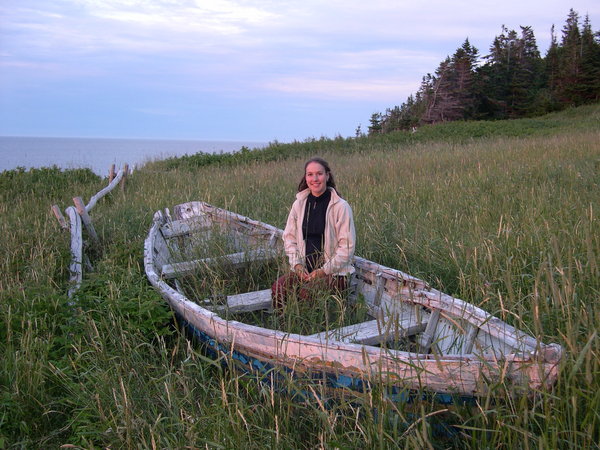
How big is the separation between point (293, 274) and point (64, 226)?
3.61 metres

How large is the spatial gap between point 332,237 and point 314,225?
218 millimetres

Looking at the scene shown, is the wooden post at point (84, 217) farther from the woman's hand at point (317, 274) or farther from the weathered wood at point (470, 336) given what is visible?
the weathered wood at point (470, 336)

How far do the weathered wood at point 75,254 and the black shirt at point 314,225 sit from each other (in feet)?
6.96

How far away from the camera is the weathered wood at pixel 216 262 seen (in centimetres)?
471

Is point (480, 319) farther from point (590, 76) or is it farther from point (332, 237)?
point (590, 76)

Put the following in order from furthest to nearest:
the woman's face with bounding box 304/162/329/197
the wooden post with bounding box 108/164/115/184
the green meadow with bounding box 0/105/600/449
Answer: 1. the wooden post with bounding box 108/164/115/184
2. the woman's face with bounding box 304/162/329/197
3. the green meadow with bounding box 0/105/600/449

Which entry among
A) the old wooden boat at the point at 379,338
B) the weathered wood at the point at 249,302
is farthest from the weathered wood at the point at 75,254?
the weathered wood at the point at 249,302

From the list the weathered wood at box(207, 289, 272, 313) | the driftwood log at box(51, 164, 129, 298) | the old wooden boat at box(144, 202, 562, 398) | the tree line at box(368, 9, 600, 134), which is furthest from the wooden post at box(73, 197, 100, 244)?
the tree line at box(368, 9, 600, 134)

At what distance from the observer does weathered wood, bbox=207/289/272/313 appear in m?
3.90

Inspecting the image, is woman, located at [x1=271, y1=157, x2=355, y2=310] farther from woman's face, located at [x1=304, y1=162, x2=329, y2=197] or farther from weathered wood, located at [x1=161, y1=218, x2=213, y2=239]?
weathered wood, located at [x1=161, y1=218, x2=213, y2=239]

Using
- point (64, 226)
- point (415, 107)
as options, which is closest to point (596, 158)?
point (64, 226)

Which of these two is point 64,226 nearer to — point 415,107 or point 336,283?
point 336,283

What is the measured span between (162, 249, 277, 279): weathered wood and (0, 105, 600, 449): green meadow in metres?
0.27

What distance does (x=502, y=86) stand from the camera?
39.3 metres
